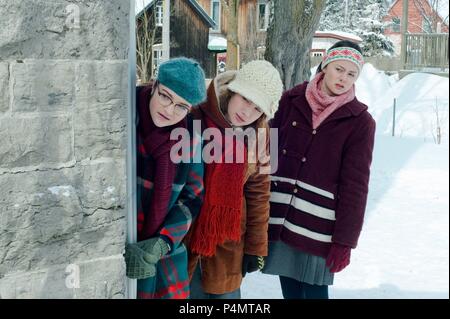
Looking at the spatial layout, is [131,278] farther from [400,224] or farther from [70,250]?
[400,224]

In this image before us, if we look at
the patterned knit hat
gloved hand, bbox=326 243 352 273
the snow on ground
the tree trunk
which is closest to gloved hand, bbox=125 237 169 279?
gloved hand, bbox=326 243 352 273

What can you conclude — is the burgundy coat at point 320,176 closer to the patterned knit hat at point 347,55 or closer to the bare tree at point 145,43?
the patterned knit hat at point 347,55

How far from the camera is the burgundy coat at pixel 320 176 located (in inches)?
90.9

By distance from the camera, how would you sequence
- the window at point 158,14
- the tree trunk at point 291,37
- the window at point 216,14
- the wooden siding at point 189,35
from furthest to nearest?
1. the window at point 216,14
2. the wooden siding at point 189,35
3. the window at point 158,14
4. the tree trunk at point 291,37

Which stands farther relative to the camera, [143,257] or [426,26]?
[426,26]

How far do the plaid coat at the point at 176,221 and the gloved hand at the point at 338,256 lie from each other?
642 millimetres

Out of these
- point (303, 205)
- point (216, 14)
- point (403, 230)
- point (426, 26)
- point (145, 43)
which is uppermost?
point (426, 26)

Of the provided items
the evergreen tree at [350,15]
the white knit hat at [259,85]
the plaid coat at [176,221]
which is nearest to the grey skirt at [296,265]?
the plaid coat at [176,221]

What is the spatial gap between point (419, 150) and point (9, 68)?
7.20 metres

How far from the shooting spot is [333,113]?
235 centimetres

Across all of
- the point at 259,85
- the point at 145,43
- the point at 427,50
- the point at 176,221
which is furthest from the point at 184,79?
the point at 427,50

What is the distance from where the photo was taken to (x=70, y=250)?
178 centimetres

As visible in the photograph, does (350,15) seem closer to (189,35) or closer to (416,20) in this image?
(189,35)

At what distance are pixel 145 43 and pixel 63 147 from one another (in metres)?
3.66
